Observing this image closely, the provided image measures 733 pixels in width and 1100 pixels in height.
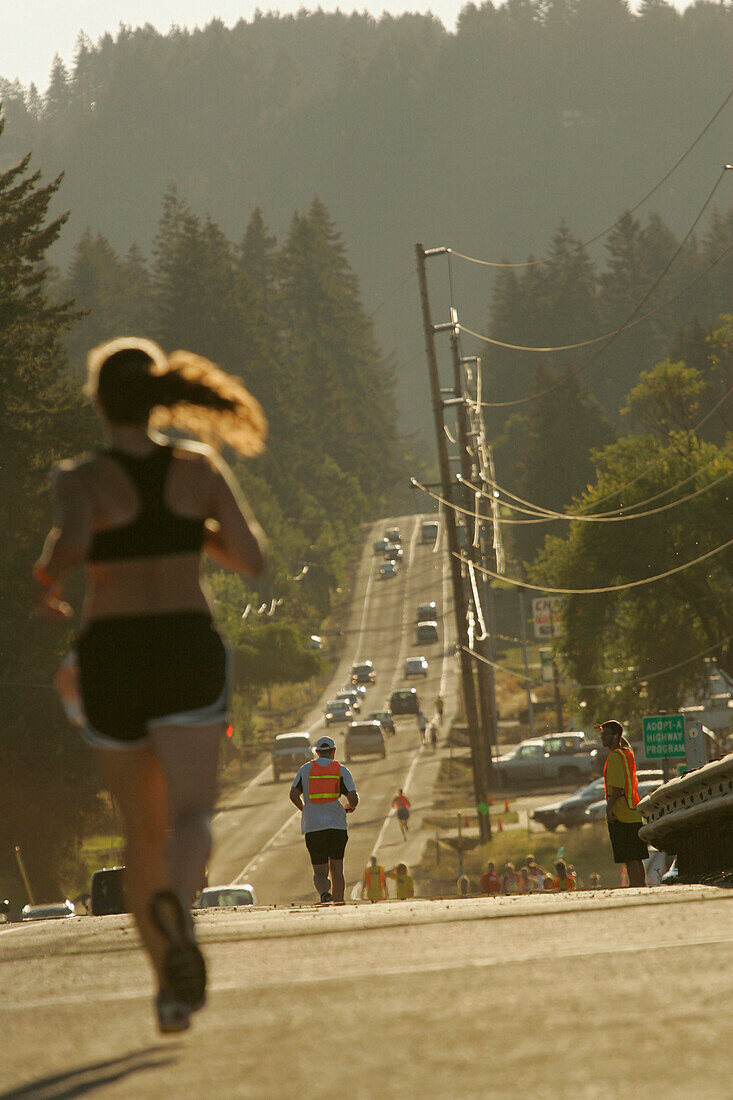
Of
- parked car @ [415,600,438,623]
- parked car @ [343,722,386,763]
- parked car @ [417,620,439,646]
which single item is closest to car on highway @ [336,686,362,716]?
parked car @ [343,722,386,763]

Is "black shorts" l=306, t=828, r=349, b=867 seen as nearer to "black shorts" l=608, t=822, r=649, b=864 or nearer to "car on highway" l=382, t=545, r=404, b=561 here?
"black shorts" l=608, t=822, r=649, b=864

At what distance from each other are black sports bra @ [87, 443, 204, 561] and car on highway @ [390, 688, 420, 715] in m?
74.6

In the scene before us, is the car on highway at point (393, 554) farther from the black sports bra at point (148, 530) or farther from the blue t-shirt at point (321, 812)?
the black sports bra at point (148, 530)

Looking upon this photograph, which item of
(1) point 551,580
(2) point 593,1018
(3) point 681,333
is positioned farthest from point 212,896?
(3) point 681,333

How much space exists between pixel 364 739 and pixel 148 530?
62.8 metres

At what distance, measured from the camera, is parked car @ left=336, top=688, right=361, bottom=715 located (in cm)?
8044

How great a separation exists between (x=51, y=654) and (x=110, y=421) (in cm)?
3729

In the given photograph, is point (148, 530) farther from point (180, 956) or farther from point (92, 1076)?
point (92, 1076)

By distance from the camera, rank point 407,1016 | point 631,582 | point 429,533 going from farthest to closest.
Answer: point 429,533, point 631,582, point 407,1016

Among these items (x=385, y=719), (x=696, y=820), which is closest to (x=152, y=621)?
(x=696, y=820)

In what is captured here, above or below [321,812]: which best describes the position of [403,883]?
below

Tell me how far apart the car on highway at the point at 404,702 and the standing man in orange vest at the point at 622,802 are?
209 ft

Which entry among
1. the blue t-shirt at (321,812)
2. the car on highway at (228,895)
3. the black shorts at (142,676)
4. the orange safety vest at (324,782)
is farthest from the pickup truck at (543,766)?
the black shorts at (142,676)

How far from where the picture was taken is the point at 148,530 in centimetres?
436
